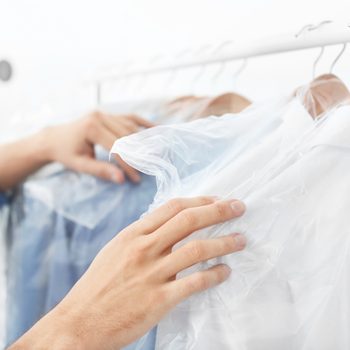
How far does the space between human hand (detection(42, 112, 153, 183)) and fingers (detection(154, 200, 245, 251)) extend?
0.26 metres

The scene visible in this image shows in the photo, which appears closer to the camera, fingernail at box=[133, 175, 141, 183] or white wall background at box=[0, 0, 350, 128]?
fingernail at box=[133, 175, 141, 183]

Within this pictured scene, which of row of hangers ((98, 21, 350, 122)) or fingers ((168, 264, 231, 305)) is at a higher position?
row of hangers ((98, 21, 350, 122))

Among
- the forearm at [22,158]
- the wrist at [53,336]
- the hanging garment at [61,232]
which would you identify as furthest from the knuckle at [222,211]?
the forearm at [22,158]

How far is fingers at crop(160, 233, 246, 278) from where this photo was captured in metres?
0.39

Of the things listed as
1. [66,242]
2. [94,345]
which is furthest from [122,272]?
[66,242]

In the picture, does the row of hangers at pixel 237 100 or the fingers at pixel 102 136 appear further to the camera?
the fingers at pixel 102 136

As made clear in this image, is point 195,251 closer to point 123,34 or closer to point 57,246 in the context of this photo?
point 57,246

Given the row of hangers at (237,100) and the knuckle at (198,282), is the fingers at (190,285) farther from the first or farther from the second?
the row of hangers at (237,100)

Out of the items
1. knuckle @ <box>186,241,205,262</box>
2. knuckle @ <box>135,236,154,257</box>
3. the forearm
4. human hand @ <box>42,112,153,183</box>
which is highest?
knuckle @ <box>186,241,205,262</box>

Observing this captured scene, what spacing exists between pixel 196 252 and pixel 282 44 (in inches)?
9.3

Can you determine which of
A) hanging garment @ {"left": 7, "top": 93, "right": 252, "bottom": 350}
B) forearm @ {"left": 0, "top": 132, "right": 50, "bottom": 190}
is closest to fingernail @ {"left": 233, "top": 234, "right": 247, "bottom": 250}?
hanging garment @ {"left": 7, "top": 93, "right": 252, "bottom": 350}

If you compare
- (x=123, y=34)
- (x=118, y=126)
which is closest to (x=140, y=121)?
(x=118, y=126)

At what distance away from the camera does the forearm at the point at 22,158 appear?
728mm

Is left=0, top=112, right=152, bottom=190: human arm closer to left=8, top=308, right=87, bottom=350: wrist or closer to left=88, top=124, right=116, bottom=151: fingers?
left=88, top=124, right=116, bottom=151: fingers
